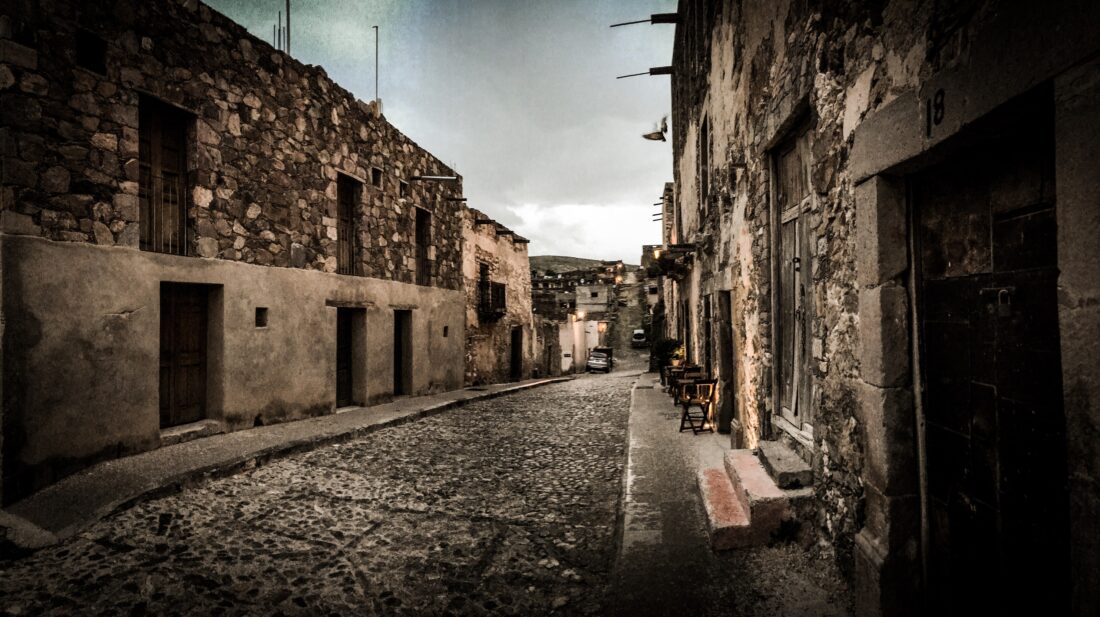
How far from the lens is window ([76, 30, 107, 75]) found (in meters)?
4.98

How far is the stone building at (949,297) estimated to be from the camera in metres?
1.55

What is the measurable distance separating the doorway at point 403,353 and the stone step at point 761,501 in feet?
27.1

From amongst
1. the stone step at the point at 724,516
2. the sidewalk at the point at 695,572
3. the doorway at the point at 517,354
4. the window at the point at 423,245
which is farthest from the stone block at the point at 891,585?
the doorway at the point at 517,354

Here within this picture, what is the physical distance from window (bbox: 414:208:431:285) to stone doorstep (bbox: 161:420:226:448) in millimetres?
5758

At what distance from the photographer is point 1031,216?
6.17ft

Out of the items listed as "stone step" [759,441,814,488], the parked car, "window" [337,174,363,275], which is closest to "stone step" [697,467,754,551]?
"stone step" [759,441,814,488]

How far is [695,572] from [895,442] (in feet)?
4.47

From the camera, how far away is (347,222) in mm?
9320

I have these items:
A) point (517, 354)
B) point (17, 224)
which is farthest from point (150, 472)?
point (517, 354)

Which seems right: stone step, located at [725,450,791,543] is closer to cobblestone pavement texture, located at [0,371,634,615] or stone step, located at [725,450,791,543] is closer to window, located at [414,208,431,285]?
cobblestone pavement texture, located at [0,371,634,615]

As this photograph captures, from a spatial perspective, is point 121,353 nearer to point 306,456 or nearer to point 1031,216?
point 306,456

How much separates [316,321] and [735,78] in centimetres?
684

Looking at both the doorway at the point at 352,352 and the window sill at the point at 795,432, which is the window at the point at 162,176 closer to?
the doorway at the point at 352,352

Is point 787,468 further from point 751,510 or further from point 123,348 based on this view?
point 123,348
